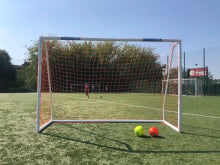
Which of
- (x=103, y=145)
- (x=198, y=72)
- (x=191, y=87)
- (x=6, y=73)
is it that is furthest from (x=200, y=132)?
(x=6, y=73)

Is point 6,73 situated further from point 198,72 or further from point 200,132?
point 200,132

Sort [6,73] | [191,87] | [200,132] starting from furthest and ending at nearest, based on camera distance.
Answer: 1. [6,73]
2. [191,87]
3. [200,132]

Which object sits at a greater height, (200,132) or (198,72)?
(198,72)

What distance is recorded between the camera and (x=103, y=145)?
3588 mm

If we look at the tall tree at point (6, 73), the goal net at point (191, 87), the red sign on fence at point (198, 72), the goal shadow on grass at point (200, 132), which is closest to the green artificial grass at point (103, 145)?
the goal shadow on grass at point (200, 132)

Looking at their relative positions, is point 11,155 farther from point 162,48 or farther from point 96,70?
point 96,70

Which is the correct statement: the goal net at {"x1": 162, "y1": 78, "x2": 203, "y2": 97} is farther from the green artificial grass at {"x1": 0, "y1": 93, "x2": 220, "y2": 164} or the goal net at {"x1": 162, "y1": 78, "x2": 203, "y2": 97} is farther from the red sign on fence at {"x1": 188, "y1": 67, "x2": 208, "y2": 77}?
the green artificial grass at {"x1": 0, "y1": 93, "x2": 220, "y2": 164}

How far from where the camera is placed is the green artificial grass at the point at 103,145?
2936 mm

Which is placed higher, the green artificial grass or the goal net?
the goal net

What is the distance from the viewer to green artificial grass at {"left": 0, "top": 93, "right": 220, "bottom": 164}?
2.94m

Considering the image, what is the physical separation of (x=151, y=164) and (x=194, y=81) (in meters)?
19.4

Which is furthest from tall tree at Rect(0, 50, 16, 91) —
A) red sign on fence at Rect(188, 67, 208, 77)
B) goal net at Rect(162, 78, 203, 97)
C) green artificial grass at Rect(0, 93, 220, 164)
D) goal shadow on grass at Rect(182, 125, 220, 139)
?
goal shadow on grass at Rect(182, 125, 220, 139)

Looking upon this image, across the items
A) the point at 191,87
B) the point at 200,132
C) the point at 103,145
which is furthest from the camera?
the point at 191,87

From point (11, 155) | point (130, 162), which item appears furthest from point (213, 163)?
point (11, 155)
